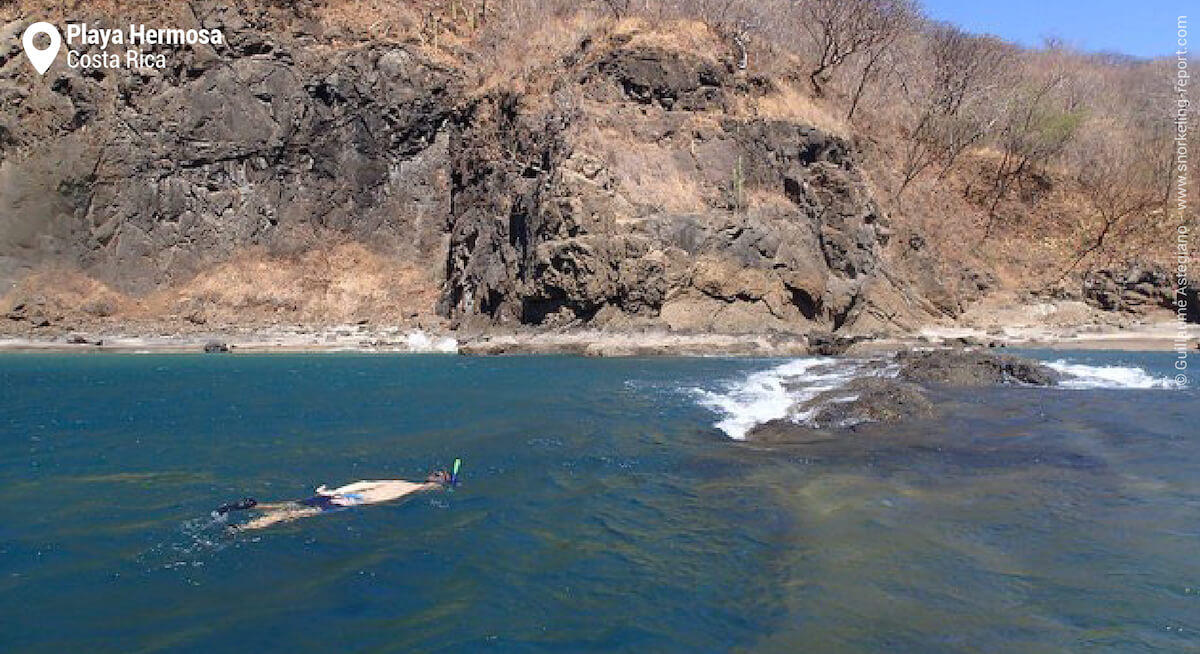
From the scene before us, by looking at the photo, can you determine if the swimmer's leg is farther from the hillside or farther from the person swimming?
the hillside

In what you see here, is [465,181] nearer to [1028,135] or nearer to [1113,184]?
[1028,135]

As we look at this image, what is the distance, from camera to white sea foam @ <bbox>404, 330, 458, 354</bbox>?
132ft

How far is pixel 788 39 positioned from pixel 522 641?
66907mm

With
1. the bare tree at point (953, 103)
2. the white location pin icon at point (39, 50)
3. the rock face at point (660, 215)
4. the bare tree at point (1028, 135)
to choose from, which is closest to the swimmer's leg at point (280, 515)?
the rock face at point (660, 215)

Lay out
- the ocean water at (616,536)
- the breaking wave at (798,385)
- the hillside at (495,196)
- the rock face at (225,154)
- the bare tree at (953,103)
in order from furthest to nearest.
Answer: the bare tree at (953,103), the rock face at (225,154), the hillside at (495,196), the breaking wave at (798,385), the ocean water at (616,536)

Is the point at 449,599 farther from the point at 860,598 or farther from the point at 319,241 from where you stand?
the point at 319,241

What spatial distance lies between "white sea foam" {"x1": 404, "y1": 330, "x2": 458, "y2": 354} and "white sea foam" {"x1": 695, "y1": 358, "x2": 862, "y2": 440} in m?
17.4

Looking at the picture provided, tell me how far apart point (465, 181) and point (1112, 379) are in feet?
122

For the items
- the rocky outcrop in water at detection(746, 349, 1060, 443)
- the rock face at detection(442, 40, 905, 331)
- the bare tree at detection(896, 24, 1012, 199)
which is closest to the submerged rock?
the rocky outcrop in water at detection(746, 349, 1060, 443)

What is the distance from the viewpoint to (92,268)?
→ 155 feet

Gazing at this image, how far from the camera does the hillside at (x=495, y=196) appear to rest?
1599 inches

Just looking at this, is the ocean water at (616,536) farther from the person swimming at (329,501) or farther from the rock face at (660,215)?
the rock face at (660,215)

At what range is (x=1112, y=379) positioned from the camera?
80.4ft

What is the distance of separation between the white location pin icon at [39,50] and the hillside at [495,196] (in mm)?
602
